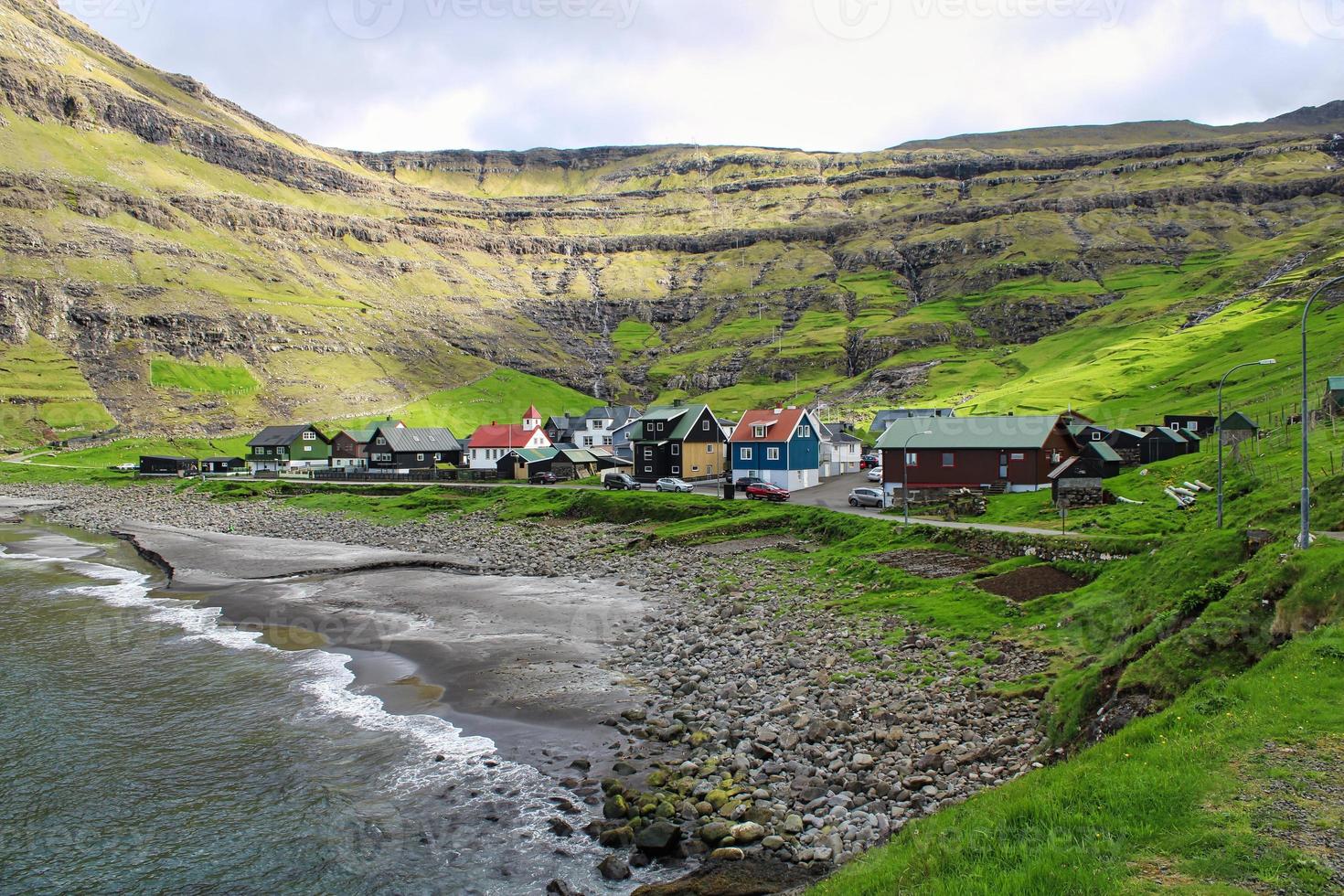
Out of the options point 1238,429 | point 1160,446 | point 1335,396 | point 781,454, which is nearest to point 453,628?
point 781,454

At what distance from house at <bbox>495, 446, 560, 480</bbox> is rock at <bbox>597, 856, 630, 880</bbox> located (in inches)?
3408

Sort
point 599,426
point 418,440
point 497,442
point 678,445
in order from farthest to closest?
point 599,426 < point 418,440 < point 497,442 < point 678,445

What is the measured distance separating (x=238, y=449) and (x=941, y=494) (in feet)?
450

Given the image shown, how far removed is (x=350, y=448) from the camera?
436 feet

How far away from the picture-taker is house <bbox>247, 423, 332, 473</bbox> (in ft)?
437

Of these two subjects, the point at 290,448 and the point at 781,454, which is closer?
the point at 781,454

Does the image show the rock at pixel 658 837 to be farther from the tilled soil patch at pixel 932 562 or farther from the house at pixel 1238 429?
the house at pixel 1238 429

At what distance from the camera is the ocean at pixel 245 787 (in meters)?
18.5

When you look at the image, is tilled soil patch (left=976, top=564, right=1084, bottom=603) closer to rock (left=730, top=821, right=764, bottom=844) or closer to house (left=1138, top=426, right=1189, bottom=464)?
rock (left=730, top=821, right=764, bottom=844)

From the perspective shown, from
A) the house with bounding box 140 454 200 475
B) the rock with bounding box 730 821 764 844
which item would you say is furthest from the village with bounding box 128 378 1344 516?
the rock with bounding box 730 821 764 844

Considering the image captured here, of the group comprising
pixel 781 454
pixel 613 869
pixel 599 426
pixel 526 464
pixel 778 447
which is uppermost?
pixel 599 426

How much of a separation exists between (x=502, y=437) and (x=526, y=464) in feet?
70.6

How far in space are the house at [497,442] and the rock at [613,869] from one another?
10540 centimetres

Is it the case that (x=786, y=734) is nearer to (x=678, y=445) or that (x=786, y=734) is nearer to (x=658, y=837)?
(x=658, y=837)
